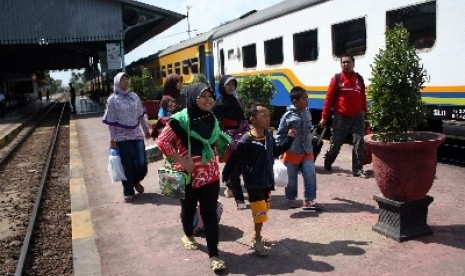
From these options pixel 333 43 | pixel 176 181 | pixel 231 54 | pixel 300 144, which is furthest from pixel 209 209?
pixel 231 54

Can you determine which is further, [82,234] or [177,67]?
[177,67]

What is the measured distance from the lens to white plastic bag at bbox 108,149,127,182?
638 cm

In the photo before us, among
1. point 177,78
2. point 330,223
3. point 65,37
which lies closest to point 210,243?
point 330,223

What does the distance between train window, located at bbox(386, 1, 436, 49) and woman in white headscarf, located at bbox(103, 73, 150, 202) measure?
4021 mm

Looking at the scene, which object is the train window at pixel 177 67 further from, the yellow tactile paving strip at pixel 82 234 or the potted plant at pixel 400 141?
the potted plant at pixel 400 141

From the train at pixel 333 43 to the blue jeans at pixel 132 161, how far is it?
3.33m

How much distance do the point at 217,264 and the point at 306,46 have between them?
7.30 m

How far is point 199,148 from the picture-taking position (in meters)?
3.98

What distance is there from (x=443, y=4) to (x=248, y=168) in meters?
4.23

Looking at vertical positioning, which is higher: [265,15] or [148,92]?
[265,15]

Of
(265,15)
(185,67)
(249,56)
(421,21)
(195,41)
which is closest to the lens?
(421,21)

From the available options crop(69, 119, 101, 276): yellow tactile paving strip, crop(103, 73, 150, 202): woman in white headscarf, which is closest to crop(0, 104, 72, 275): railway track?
crop(69, 119, 101, 276): yellow tactile paving strip

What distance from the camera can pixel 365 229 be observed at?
462 centimetres

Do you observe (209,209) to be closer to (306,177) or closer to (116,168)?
(306,177)
